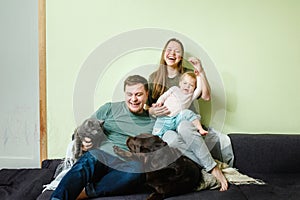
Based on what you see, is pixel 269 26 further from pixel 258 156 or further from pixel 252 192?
pixel 252 192

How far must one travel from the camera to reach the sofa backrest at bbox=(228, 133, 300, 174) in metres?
2.47

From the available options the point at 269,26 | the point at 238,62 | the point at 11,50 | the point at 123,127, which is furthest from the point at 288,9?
the point at 11,50

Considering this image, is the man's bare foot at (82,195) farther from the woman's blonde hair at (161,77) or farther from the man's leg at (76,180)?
the woman's blonde hair at (161,77)

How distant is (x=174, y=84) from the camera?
250 centimetres

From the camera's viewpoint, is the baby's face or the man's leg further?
the baby's face

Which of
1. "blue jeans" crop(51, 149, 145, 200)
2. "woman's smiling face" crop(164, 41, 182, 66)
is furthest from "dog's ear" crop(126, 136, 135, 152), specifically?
"woman's smiling face" crop(164, 41, 182, 66)

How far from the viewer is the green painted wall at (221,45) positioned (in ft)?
8.63

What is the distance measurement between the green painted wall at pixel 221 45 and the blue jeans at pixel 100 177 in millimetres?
724

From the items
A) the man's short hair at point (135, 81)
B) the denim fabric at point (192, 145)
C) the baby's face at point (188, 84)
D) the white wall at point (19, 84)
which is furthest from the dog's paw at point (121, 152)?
the white wall at point (19, 84)

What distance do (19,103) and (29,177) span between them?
696mm

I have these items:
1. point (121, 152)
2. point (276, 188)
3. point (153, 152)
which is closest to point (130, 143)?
point (121, 152)

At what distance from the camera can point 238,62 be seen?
265cm

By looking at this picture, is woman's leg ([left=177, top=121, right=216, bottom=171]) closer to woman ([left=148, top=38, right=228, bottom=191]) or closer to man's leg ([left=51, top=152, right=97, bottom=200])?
woman ([left=148, top=38, right=228, bottom=191])

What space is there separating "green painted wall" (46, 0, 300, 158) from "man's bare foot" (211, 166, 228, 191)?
529 mm
